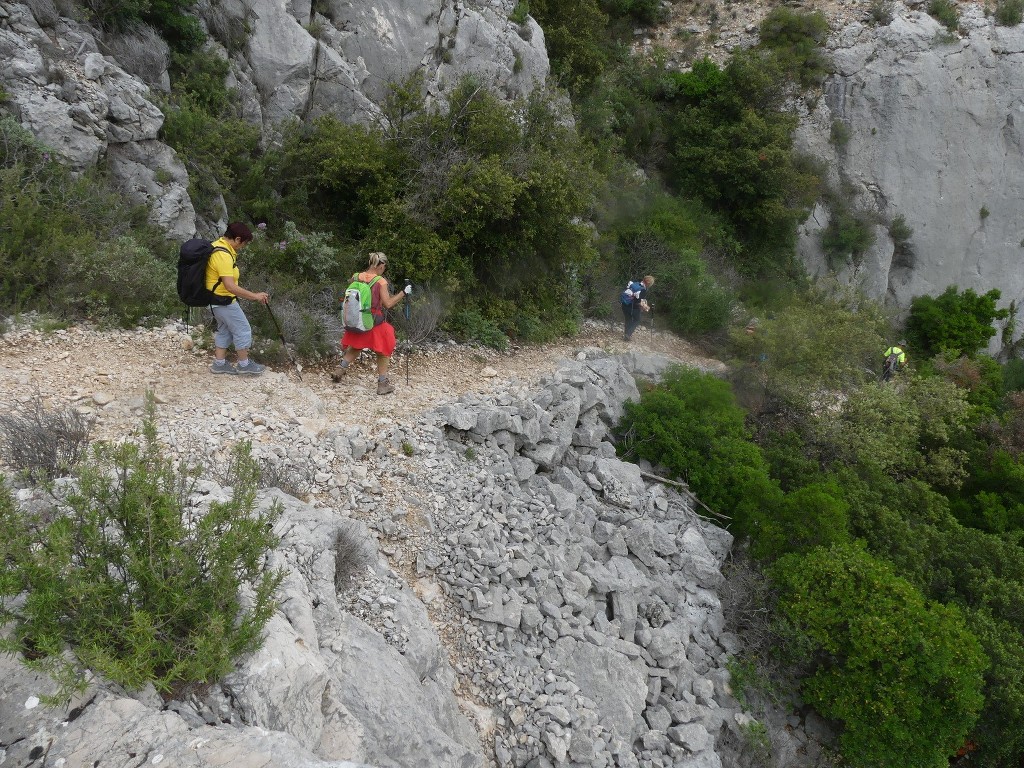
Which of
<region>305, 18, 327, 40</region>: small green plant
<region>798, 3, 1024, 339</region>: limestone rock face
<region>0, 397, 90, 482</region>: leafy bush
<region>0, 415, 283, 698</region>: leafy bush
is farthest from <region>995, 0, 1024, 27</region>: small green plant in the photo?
<region>0, 397, 90, 482</region>: leafy bush

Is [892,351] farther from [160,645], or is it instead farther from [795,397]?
[160,645]

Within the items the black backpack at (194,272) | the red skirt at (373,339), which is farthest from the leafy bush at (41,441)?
the red skirt at (373,339)

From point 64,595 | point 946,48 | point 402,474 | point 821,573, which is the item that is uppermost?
point 946,48

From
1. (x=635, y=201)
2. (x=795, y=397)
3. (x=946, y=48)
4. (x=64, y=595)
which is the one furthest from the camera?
(x=946, y=48)

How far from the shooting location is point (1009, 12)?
21172mm

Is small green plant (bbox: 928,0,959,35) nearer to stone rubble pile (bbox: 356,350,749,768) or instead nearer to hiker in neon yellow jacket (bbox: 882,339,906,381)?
hiker in neon yellow jacket (bbox: 882,339,906,381)

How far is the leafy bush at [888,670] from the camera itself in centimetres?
704

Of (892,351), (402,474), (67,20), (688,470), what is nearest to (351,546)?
(402,474)

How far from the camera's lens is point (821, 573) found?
7754mm

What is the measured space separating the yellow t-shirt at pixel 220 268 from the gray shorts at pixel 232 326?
245 millimetres

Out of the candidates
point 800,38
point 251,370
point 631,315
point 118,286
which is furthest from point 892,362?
point 118,286

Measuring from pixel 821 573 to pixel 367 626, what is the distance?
6.30m

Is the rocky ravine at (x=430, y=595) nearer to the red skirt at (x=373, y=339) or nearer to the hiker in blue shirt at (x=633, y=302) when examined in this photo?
the red skirt at (x=373, y=339)

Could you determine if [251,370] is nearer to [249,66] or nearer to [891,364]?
[249,66]
